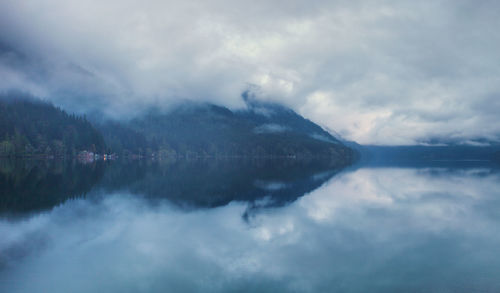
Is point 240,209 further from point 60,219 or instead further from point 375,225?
point 60,219

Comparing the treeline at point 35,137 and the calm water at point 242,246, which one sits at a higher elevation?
the treeline at point 35,137

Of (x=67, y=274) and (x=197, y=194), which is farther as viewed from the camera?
(x=197, y=194)

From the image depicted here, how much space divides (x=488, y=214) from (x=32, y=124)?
213345 millimetres

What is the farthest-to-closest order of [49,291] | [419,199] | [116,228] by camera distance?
[419,199] < [116,228] < [49,291]

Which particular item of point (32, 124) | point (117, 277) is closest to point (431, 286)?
point (117, 277)

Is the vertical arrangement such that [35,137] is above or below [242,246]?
above

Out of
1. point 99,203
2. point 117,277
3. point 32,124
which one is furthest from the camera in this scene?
point 32,124

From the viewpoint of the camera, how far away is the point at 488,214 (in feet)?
91.7

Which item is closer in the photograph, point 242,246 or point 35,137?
point 242,246

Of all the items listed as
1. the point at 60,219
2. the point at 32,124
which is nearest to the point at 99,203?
the point at 60,219

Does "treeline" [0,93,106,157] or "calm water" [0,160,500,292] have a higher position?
"treeline" [0,93,106,157]

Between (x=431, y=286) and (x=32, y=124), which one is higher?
(x=32, y=124)

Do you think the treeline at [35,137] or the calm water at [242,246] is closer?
the calm water at [242,246]

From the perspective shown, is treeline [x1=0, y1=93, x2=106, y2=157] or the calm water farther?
treeline [x1=0, y1=93, x2=106, y2=157]
